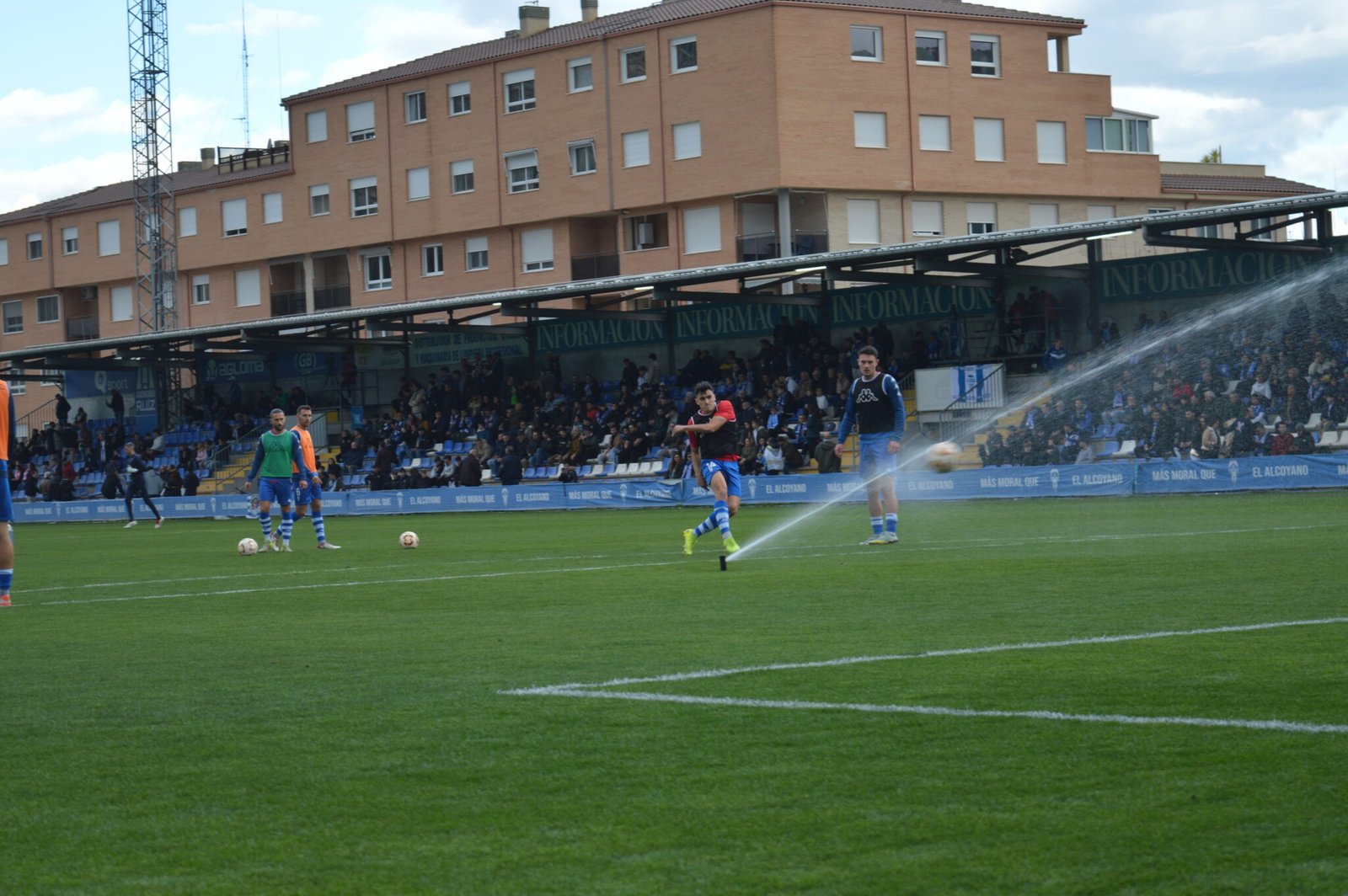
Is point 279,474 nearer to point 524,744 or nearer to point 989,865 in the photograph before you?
point 524,744

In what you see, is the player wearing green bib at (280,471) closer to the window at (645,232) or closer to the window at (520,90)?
the window at (645,232)

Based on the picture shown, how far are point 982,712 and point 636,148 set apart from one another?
57.8 m

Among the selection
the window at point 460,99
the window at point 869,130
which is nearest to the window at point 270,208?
the window at point 460,99

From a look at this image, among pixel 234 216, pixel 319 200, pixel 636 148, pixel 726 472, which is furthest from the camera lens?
pixel 234 216

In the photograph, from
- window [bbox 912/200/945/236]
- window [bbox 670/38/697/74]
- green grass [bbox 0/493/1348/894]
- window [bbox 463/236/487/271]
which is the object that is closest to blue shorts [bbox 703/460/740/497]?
green grass [bbox 0/493/1348/894]

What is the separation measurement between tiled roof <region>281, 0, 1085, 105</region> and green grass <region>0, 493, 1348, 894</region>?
50086 mm

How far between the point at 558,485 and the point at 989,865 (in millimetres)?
36464

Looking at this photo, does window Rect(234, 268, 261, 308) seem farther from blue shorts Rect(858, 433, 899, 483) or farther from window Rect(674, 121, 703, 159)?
blue shorts Rect(858, 433, 899, 483)

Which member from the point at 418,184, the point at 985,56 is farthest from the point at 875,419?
the point at 418,184

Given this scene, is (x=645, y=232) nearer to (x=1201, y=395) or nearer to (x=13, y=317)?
(x=1201, y=395)

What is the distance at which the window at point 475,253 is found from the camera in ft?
228

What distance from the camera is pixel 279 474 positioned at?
25.2 meters

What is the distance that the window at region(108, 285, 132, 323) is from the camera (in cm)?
8262

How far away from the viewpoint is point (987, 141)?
64125mm
